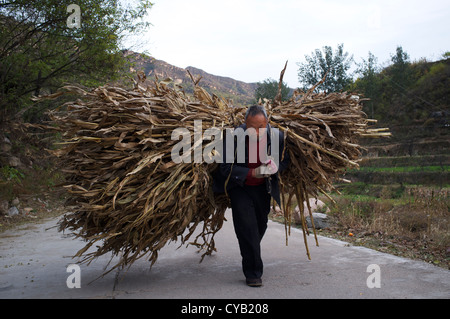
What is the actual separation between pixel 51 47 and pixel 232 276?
40.3 ft

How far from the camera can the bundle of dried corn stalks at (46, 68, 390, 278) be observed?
4.08m

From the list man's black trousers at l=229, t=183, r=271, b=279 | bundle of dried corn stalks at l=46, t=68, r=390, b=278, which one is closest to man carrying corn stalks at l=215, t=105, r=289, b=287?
man's black trousers at l=229, t=183, r=271, b=279

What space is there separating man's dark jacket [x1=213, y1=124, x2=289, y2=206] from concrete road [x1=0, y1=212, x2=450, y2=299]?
39.0 inches

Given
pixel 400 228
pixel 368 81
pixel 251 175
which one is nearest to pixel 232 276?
pixel 251 175

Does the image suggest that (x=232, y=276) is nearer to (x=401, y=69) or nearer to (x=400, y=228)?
(x=400, y=228)

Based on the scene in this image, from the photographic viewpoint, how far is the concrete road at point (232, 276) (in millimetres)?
4020

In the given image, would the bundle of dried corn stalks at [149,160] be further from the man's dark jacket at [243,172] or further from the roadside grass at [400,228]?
the roadside grass at [400,228]

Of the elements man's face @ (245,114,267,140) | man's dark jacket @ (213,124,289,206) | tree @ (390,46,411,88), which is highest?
tree @ (390,46,411,88)

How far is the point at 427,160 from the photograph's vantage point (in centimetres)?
2377

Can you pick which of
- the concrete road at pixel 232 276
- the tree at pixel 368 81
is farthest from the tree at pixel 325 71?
the concrete road at pixel 232 276

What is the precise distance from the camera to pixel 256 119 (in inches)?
171

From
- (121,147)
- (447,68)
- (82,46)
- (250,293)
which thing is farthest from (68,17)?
(447,68)

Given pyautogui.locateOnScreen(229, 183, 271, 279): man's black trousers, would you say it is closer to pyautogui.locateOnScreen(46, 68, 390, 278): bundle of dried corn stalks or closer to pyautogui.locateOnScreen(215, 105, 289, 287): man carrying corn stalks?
pyautogui.locateOnScreen(215, 105, 289, 287): man carrying corn stalks

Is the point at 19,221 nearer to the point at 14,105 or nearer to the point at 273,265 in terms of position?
the point at 14,105
